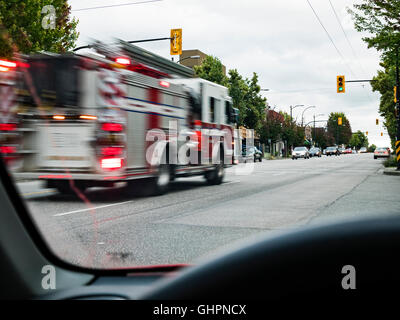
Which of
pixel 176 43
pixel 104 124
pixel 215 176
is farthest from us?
pixel 176 43

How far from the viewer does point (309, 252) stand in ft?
2.36

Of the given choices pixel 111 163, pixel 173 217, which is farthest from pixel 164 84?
pixel 173 217

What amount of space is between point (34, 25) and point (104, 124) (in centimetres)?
635

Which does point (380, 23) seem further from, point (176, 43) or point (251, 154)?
point (251, 154)

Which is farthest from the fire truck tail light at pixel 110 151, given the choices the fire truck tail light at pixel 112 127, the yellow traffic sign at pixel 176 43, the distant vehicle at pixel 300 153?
the distant vehicle at pixel 300 153

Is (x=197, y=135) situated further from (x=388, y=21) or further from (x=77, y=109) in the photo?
(x=388, y=21)

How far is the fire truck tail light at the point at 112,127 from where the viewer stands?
9.19m

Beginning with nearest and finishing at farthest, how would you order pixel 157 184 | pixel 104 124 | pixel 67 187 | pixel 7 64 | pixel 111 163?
pixel 7 64 → pixel 104 124 → pixel 111 163 → pixel 67 187 → pixel 157 184

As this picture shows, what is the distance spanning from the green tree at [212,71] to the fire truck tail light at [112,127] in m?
37.8

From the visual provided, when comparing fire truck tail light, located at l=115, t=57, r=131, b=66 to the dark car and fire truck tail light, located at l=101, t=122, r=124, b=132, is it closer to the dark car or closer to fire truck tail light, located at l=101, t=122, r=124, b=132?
fire truck tail light, located at l=101, t=122, r=124, b=132

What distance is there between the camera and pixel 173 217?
7676mm

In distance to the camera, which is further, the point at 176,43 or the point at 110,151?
the point at 176,43

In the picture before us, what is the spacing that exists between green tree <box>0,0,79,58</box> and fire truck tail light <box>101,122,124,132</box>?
5827mm

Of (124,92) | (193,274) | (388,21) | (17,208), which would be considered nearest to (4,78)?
(17,208)
